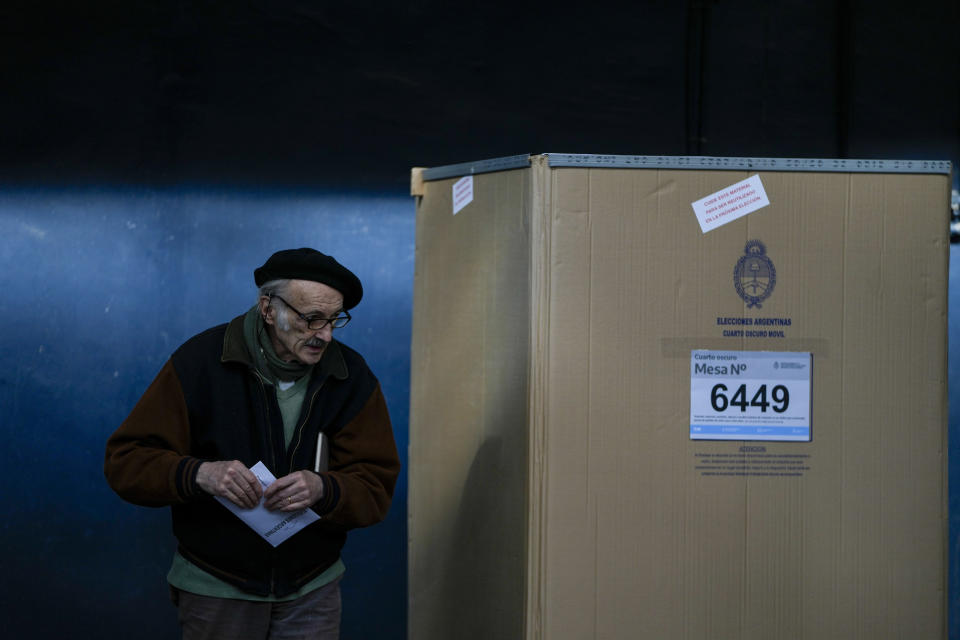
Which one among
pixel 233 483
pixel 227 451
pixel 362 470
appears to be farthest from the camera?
pixel 362 470

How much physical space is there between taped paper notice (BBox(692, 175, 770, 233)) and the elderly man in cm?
74

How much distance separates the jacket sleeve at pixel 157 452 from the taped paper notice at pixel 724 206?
114 centimetres

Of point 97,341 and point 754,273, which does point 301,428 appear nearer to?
point 754,273

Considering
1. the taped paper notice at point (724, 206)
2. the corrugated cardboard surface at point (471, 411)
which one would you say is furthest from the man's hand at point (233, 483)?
the taped paper notice at point (724, 206)

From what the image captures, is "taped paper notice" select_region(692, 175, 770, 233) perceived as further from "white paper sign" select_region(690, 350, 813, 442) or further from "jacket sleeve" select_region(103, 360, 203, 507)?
"jacket sleeve" select_region(103, 360, 203, 507)

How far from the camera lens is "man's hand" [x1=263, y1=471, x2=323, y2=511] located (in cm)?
187

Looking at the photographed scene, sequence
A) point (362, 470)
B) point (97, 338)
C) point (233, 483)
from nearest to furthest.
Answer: point (233, 483) < point (362, 470) < point (97, 338)

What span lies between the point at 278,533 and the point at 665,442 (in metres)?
0.82

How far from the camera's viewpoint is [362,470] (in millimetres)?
2068

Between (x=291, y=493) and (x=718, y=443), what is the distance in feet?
2.84

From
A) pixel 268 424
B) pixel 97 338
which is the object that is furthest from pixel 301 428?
pixel 97 338

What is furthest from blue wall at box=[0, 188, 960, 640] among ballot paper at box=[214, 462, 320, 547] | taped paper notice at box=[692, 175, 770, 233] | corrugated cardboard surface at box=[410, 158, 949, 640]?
taped paper notice at box=[692, 175, 770, 233]

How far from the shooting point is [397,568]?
3.26 metres

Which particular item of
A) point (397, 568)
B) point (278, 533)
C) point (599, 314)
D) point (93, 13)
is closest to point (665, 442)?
point (599, 314)
